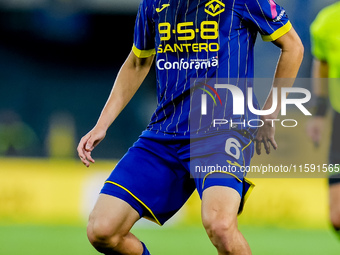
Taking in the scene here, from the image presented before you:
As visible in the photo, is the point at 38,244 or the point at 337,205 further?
the point at 38,244

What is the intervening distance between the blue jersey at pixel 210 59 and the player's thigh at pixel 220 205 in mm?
407

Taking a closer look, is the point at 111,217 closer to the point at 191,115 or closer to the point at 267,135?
the point at 191,115

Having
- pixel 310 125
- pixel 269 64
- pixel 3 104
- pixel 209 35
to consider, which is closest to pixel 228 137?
pixel 209 35

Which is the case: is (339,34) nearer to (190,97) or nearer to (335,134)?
(335,134)

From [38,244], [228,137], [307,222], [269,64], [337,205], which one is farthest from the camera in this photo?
[269,64]

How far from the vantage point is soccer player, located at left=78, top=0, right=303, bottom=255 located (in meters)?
3.86

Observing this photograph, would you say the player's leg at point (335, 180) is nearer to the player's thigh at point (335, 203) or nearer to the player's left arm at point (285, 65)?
the player's thigh at point (335, 203)

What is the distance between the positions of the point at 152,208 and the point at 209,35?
40.2 inches

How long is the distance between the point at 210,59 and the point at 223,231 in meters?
0.98

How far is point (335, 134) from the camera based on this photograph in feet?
15.5

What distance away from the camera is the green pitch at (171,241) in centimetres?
735

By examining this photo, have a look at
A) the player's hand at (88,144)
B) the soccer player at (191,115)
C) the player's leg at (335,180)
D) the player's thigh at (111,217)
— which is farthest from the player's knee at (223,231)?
the player's leg at (335,180)

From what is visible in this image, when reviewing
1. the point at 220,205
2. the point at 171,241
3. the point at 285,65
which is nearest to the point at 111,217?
the point at 220,205

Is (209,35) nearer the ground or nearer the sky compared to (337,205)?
nearer the sky
